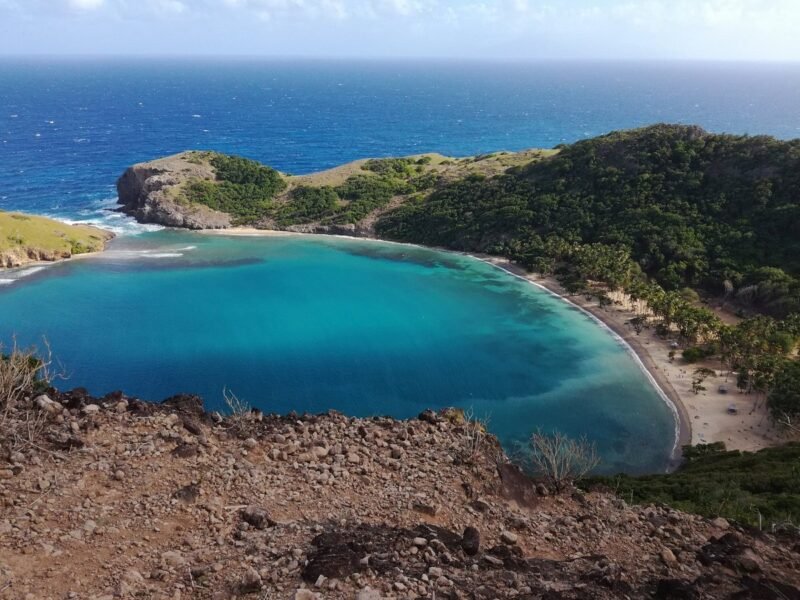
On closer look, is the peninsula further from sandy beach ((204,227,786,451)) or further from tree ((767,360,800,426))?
tree ((767,360,800,426))

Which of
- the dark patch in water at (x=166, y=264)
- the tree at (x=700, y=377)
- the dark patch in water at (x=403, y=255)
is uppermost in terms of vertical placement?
the dark patch in water at (x=403, y=255)

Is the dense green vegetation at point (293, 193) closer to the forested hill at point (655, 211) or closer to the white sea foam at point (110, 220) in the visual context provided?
the forested hill at point (655, 211)

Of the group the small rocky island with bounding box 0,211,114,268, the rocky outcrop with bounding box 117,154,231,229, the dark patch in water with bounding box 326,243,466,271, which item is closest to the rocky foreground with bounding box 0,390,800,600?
the dark patch in water with bounding box 326,243,466,271

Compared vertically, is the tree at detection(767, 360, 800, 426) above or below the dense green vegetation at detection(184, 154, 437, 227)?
below

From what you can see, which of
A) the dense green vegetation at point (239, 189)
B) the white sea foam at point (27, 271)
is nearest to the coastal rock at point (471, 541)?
the white sea foam at point (27, 271)

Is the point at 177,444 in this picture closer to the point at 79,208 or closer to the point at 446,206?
the point at 446,206

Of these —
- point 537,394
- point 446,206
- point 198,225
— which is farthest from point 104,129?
point 537,394
